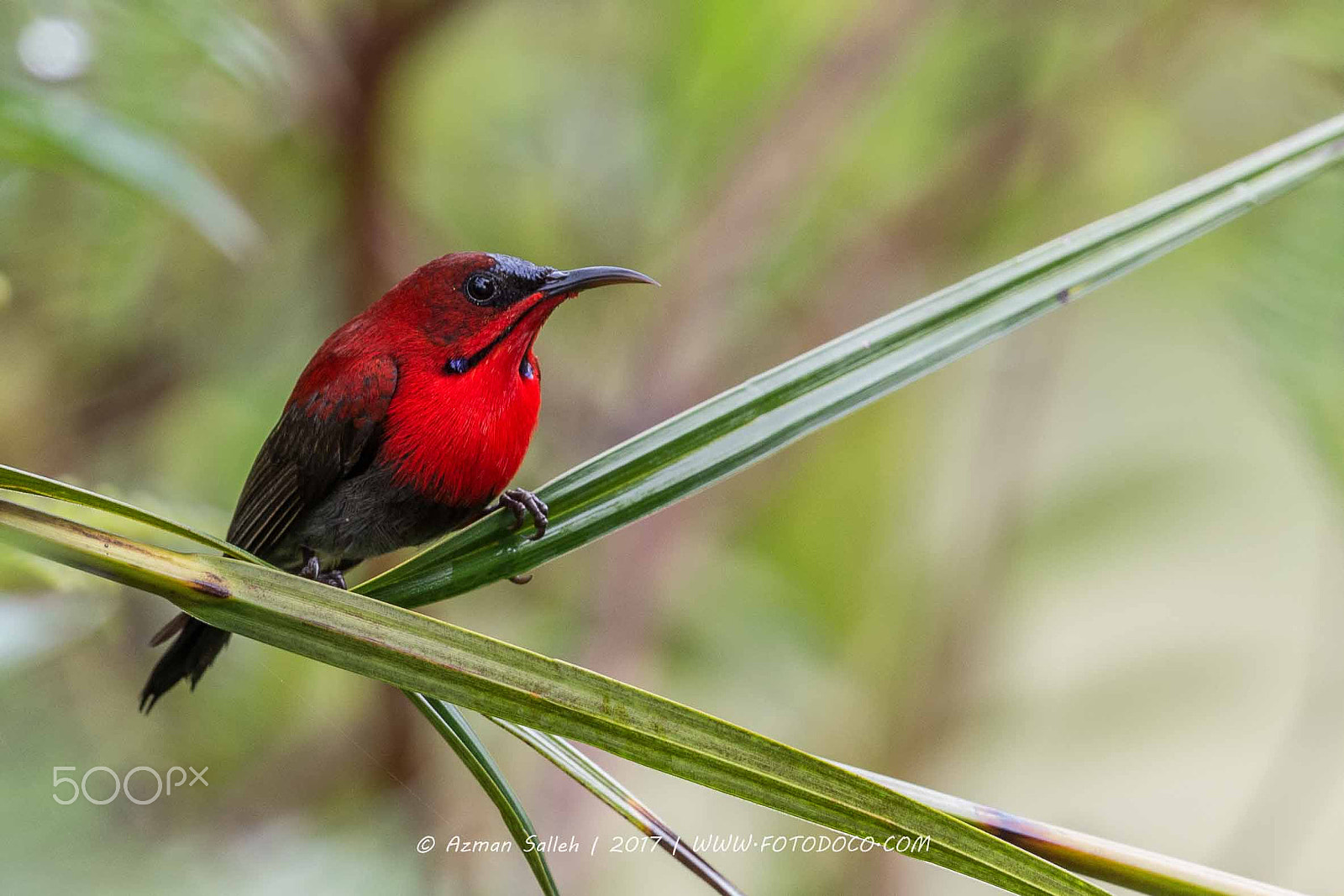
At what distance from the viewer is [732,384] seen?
3.96 metres

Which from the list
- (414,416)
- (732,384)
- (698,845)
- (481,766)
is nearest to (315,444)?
(414,416)

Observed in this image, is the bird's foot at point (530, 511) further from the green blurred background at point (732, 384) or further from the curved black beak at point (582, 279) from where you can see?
the green blurred background at point (732, 384)

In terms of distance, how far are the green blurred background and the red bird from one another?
1.11 metres

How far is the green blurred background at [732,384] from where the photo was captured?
303cm

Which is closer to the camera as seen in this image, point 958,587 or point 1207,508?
point 958,587

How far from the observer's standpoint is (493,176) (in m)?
3.84

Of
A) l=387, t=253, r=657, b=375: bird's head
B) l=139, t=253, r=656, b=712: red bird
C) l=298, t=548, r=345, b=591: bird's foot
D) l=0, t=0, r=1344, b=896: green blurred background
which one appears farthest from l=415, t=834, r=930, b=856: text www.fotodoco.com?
l=387, t=253, r=657, b=375: bird's head

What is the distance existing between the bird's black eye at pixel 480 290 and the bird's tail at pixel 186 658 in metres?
0.71

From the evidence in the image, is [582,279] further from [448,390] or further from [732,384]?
[732,384]

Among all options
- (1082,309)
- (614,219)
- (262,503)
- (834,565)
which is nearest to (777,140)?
(614,219)

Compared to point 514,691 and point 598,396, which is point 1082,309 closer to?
point 598,396

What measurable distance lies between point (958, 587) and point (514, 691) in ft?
10.3

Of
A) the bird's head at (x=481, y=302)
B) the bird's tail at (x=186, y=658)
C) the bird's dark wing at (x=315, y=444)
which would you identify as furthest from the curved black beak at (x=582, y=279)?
the bird's tail at (x=186, y=658)

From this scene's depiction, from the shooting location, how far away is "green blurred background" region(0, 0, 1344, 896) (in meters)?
3.03
